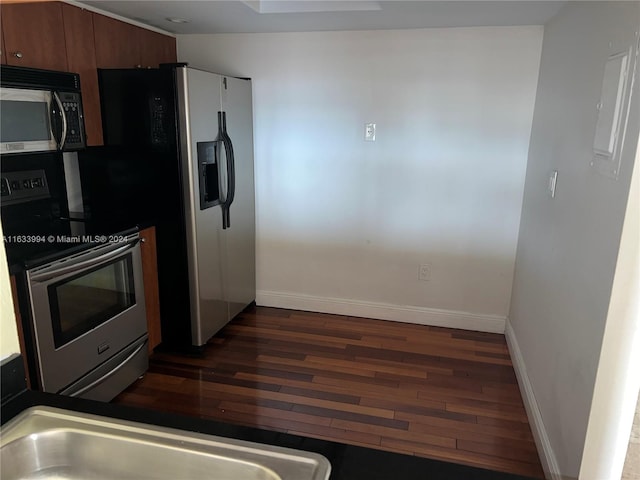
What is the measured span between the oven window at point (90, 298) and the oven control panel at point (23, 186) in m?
0.58

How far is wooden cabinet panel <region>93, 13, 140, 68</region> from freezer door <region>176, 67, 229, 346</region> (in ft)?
1.67

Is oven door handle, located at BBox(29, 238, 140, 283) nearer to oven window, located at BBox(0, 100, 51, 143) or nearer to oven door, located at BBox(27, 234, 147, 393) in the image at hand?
oven door, located at BBox(27, 234, 147, 393)

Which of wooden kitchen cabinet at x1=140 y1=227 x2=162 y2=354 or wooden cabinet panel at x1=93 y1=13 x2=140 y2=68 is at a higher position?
wooden cabinet panel at x1=93 y1=13 x2=140 y2=68

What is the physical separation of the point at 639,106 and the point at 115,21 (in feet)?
8.82

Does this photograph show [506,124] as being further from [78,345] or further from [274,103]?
[78,345]

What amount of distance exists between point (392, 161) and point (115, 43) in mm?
1892

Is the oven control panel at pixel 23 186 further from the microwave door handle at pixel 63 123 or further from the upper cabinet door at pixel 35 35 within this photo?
the upper cabinet door at pixel 35 35

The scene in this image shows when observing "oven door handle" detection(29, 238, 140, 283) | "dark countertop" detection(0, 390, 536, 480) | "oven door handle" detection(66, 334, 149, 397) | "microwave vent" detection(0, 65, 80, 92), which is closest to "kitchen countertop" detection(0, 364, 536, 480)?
"dark countertop" detection(0, 390, 536, 480)

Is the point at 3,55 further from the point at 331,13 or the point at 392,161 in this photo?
the point at 392,161

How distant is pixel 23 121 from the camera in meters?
2.12

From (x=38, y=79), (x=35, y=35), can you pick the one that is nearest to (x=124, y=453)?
(x=38, y=79)

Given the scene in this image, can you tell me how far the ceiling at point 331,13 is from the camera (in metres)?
2.50

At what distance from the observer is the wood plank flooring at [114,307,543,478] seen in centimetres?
230

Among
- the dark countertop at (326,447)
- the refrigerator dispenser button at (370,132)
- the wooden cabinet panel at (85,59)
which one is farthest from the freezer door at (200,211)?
the dark countertop at (326,447)
